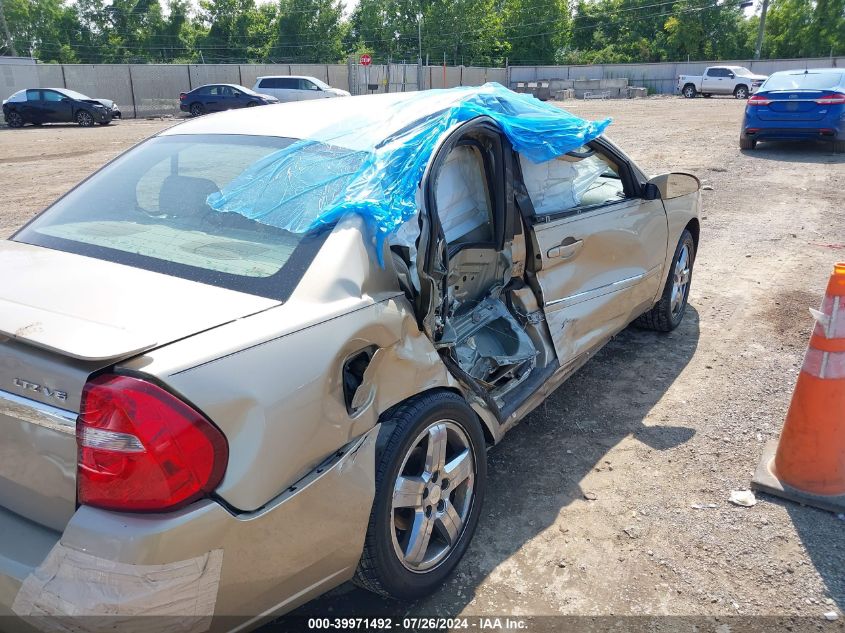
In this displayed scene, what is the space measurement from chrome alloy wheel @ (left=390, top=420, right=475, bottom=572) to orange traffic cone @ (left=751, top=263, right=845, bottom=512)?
1549mm

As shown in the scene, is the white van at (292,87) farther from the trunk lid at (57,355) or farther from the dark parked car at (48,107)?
the trunk lid at (57,355)

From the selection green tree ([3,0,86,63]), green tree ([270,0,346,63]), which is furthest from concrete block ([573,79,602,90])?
green tree ([3,0,86,63])

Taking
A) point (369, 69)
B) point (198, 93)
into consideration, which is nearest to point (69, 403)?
point (198, 93)

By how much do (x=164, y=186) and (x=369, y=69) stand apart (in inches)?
1483

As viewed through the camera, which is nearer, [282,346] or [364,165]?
[282,346]

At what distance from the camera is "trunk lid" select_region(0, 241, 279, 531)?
69.2 inches

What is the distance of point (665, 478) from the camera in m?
3.39

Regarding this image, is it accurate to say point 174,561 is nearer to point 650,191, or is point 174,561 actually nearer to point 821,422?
point 821,422

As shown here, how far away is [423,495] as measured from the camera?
254cm

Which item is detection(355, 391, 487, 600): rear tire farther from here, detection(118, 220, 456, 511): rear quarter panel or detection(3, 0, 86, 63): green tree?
detection(3, 0, 86, 63): green tree

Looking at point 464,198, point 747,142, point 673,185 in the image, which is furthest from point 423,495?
point 747,142

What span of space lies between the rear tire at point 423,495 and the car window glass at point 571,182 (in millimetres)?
1382

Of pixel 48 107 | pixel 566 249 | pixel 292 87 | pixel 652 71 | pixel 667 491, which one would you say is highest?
pixel 652 71

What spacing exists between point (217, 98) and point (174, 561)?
29.9 meters
